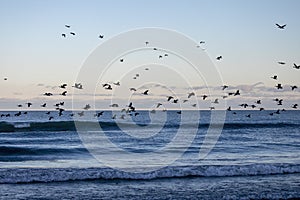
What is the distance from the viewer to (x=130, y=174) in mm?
23422

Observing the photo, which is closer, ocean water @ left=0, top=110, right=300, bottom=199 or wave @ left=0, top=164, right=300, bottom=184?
ocean water @ left=0, top=110, right=300, bottom=199

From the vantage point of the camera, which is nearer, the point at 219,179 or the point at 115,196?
the point at 115,196

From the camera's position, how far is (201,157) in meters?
31.5

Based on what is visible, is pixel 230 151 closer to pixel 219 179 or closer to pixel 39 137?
pixel 219 179

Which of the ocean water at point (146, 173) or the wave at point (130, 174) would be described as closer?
the ocean water at point (146, 173)

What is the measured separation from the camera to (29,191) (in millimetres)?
19281

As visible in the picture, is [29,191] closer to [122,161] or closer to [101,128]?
[122,161]

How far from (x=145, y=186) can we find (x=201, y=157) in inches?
446

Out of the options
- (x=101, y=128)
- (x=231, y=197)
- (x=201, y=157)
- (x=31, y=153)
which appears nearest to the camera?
(x=231, y=197)

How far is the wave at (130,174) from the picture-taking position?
22.0m

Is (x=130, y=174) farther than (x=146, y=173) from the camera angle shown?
No

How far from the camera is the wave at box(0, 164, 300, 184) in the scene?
72.3 feet

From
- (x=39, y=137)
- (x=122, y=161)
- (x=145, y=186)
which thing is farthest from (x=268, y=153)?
(x=39, y=137)

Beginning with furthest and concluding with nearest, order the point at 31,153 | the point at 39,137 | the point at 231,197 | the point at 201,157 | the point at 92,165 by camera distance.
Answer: the point at 39,137 → the point at 31,153 → the point at 201,157 → the point at 92,165 → the point at 231,197
